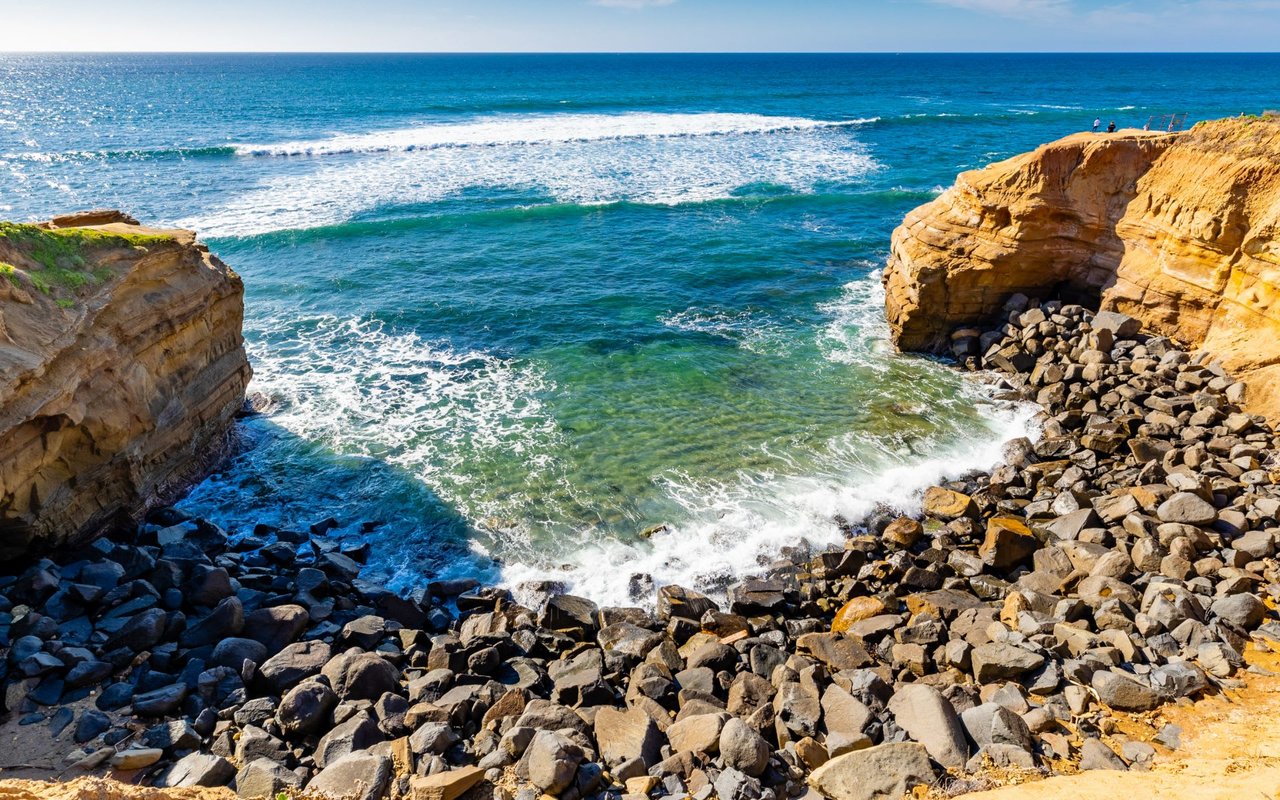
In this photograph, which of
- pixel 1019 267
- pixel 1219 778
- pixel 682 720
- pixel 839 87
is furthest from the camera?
pixel 839 87

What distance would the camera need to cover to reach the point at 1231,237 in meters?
17.0

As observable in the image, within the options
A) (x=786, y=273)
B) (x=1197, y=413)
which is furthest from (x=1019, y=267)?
(x=786, y=273)

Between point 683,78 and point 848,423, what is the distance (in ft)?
391

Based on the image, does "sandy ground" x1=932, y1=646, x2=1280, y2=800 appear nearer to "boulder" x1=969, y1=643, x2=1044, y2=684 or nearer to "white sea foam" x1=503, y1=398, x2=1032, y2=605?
"boulder" x1=969, y1=643, x2=1044, y2=684

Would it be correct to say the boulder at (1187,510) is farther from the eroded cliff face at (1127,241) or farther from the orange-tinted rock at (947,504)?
the eroded cliff face at (1127,241)

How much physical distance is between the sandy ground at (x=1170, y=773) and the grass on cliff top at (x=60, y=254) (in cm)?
711

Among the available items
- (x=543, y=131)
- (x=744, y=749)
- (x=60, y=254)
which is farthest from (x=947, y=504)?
(x=543, y=131)

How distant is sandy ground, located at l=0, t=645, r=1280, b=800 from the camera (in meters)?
7.13

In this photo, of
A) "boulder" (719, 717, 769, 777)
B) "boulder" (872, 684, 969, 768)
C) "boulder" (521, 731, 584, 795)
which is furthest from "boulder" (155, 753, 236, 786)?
"boulder" (872, 684, 969, 768)

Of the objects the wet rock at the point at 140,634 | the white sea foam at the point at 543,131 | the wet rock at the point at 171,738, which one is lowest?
the wet rock at the point at 171,738

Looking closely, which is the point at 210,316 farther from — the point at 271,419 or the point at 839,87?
the point at 839,87

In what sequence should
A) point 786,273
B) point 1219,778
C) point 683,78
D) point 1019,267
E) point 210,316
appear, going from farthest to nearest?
1. point 683,78
2. point 786,273
3. point 1019,267
4. point 210,316
5. point 1219,778

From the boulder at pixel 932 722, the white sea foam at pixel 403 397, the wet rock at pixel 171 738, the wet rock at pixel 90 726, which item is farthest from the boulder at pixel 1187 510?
the wet rock at pixel 90 726

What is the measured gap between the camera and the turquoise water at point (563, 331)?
1527 centimetres
